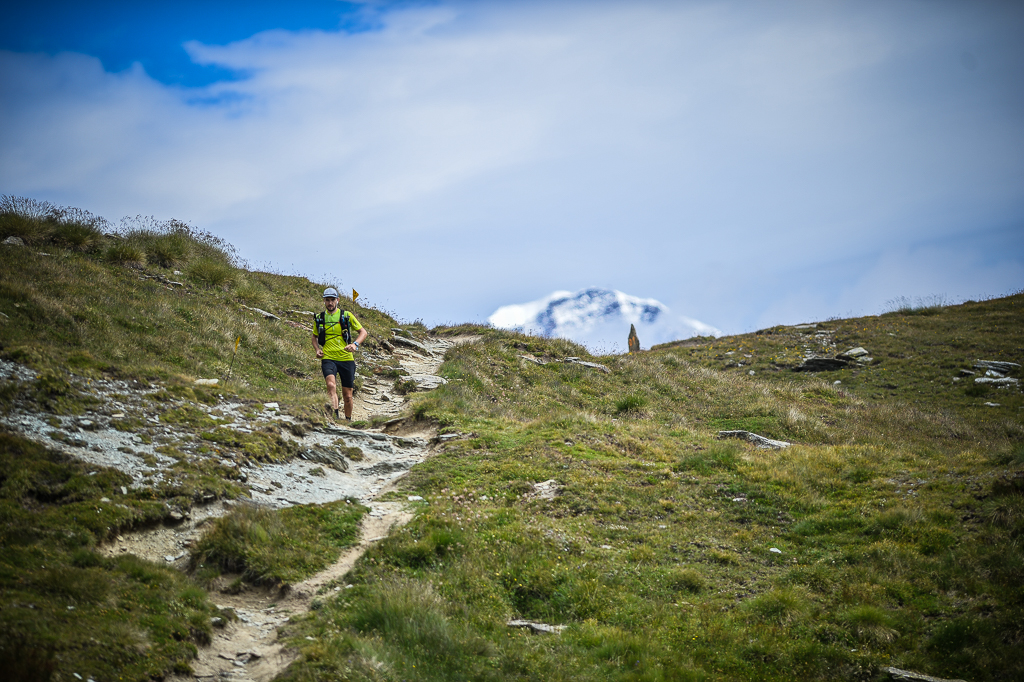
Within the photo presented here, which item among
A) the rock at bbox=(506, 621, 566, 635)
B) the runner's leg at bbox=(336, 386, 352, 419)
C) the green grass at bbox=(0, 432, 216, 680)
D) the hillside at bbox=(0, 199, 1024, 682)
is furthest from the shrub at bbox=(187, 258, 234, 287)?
the rock at bbox=(506, 621, 566, 635)

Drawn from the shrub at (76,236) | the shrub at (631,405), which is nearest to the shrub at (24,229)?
the shrub at (76,236)

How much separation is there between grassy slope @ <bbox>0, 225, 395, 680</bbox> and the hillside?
1.6 inches

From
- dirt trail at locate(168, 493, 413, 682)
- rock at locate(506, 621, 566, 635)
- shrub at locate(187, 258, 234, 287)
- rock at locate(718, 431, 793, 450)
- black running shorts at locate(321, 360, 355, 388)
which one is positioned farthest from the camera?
shrub at locate(187, 258, 234, 287)

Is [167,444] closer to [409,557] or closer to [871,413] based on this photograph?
[409,557]

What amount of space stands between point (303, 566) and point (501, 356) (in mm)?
17699

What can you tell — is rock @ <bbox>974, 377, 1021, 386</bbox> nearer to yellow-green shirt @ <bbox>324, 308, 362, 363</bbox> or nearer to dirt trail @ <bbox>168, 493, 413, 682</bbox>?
yellow-green shirt @ <bbox>324, 308, 362, 363</bbox>

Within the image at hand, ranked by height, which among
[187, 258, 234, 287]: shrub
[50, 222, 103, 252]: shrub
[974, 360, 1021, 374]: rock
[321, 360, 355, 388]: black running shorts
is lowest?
[974, 360, 1021, 374]: rock

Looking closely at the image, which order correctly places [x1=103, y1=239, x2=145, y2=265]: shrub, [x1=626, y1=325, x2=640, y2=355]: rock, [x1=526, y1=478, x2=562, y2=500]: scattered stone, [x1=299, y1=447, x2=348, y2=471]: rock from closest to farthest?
[x1=526, y1=478, x2=562, y2=500]: scattered stone < [x1=299, y1=447, x2=348, y2=471]: rock < [x1=103, y1=239, x2=145, y2=265]: shrub < [x1=626, y1=325, x2=640, y2=355]: rock

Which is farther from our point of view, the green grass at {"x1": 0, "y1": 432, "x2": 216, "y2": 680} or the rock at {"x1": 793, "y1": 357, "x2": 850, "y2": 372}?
the rock at {"x1": 793, "y1": 357, "x2": 850, "y2": 372}

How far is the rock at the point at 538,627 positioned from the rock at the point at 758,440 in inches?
393

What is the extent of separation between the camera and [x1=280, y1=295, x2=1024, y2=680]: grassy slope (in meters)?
6.61

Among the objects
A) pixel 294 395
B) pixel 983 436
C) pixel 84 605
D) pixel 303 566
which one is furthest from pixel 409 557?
pixel 983 436

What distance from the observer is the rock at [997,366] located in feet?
87.7

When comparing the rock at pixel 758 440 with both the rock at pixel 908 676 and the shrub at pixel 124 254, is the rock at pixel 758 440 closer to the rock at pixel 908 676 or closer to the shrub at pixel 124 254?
the rock at pixel 908 676
